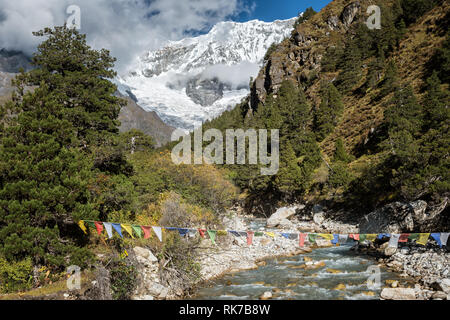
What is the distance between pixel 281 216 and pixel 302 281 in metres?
23.4

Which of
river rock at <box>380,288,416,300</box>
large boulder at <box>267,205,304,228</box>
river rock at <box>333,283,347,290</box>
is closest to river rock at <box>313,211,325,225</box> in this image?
large boulder at <box>267,205,304,228</box>

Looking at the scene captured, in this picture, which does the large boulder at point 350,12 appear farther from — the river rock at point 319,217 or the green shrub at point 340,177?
the river rock at point 319,217

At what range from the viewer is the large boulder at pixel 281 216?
3481 cm

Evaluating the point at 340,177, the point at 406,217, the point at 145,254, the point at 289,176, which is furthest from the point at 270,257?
the point at 289,176

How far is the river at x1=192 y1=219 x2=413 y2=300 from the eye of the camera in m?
12.6

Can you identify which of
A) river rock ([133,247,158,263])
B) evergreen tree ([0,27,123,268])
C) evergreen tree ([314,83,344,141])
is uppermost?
evergreen tree ([314,83,344,141])

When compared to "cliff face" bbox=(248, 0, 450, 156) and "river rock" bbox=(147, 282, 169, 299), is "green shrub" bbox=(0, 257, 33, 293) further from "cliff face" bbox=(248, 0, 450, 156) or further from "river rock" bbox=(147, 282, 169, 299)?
"cliff face" bbox=(248, 0, 450, 156)

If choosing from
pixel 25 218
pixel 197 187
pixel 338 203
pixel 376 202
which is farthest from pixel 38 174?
pixel 338 203

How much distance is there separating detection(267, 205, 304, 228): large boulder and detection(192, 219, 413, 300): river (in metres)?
15.9

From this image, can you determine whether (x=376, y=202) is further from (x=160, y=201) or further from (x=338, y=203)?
(x=160, y=201)

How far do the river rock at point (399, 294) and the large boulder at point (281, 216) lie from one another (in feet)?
73.4

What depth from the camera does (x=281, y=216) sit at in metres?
37.7

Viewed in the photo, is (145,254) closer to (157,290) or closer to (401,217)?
(157,290)
